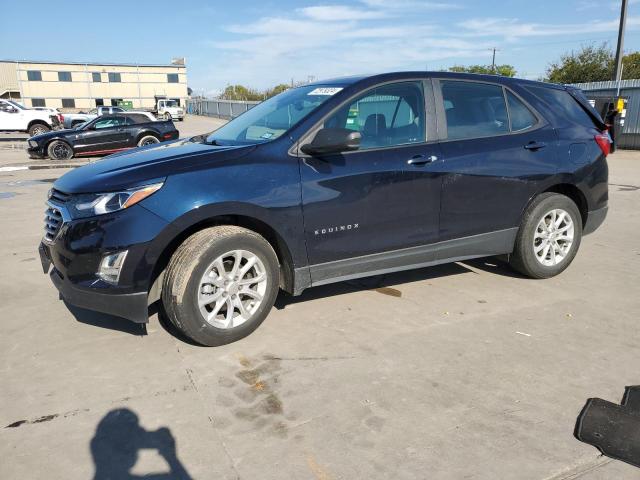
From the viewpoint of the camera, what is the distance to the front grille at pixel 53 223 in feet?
11.5

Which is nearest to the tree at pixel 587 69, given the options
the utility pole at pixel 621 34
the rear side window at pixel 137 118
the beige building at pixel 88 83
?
the utility pole at pixel 621 34

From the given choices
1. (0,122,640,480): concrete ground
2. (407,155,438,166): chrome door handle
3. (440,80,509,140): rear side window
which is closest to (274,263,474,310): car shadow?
(0,122,640,480): concrete ground

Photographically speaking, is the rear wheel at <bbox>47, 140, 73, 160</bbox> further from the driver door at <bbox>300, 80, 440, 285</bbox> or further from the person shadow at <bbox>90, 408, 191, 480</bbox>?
the person shadow at <bbox>90, 408, 191, 480</bbox>

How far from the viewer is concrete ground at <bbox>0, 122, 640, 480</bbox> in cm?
250

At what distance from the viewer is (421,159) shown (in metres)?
4.04

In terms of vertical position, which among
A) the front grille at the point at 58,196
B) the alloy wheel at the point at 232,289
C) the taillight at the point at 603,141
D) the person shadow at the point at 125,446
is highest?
the taillight at the point at 603,141

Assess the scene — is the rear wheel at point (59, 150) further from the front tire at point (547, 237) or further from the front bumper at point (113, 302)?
the front tire at point (547, 237)

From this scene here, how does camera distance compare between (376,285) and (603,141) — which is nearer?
(376,285)

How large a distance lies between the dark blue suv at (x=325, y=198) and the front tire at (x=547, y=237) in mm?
13

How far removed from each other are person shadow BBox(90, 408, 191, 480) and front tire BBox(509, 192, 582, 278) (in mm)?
3467

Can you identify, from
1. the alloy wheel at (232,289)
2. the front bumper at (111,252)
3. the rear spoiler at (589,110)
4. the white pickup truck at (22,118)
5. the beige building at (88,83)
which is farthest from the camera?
the beige building at (88,83)

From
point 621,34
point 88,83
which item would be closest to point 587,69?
point 621,34

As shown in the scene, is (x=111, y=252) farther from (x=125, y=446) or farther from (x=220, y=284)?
(x=125, y=446)

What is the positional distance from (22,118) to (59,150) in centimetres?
981
